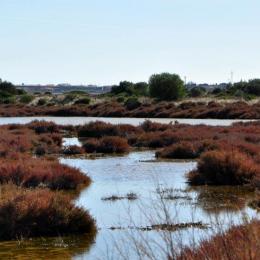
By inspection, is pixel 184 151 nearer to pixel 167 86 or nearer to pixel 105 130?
pixel 105 130

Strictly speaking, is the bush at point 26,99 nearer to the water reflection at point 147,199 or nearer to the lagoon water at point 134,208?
the lagoon water at point 134,208

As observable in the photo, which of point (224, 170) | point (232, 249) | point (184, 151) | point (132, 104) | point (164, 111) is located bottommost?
point (164, 111)

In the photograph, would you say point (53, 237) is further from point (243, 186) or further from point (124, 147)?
point (124, 147)

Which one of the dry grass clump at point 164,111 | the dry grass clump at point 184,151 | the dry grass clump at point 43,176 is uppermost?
the dry grass clump at point 43,176

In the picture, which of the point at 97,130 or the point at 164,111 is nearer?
the point at 97,130

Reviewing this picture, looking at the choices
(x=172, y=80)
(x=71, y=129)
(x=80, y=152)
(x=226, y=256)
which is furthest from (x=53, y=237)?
(x=172, y=80)

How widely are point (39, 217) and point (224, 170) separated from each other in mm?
8741

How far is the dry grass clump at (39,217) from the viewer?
13133 mm

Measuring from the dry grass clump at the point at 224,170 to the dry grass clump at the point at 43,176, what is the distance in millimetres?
3323

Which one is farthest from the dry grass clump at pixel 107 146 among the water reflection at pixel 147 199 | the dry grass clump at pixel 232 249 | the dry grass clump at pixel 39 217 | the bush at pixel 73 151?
the dry grass clump at pixel 232 249

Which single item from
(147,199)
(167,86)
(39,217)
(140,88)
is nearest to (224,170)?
(147,199)

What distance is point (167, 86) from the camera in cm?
9569

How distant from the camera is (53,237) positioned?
13.3 meters

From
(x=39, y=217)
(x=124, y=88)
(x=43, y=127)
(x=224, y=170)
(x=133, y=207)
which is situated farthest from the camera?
(x=124, y=88)
